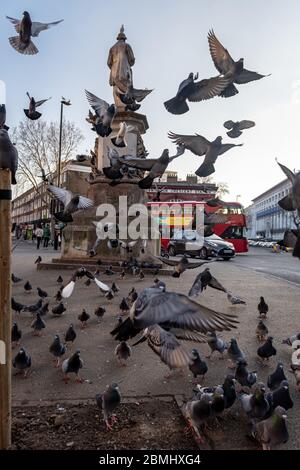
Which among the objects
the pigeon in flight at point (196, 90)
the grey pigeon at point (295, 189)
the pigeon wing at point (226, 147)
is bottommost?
the grey pigeon at point (295, 189)

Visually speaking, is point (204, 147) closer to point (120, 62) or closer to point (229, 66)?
point (229, 66)

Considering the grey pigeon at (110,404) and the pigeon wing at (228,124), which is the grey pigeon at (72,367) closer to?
the grey pigeon at (110,404)

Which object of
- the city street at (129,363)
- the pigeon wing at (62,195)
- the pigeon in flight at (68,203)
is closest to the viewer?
the city street at (129,363)

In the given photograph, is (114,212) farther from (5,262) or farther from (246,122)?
(5,262)

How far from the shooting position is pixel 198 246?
27.1 metres

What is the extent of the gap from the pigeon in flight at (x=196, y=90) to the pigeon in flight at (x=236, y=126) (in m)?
0.43

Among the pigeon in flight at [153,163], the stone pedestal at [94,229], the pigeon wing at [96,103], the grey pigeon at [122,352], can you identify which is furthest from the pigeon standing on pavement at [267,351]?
the stone pedestal at [94,229]

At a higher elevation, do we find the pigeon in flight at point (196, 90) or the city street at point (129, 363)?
the pigeon in flight at point (196, 90)

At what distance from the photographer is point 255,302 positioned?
907cm

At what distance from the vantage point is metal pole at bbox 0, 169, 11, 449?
8.66ft

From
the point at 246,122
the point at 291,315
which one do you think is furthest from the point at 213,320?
the point at 291,315

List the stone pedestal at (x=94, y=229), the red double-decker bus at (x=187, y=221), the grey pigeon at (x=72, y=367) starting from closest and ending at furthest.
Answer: the grey pigeon at (x=72, y=367)
the stone pedestal at (x=94, y=229)
the red double-decker bus at (x=187, y=221)

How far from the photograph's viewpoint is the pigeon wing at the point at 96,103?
281 inches

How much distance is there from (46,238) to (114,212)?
20.8 metres
